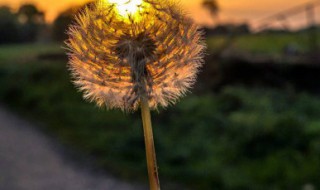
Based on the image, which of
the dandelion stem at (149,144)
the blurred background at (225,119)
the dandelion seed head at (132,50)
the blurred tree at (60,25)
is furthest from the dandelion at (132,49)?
the blurred tree at (60,25)

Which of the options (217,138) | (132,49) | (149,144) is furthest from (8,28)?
(149,144)

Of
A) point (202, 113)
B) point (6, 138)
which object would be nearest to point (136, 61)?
point (202, 113)

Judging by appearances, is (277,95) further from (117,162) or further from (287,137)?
(117,162)

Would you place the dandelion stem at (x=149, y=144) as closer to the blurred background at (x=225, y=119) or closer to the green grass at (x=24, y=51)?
the blurred background at (x=225, y=119)

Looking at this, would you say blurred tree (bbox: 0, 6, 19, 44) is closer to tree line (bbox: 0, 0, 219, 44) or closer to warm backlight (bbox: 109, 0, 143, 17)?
tree line (bbox: 0, 0, 219, 44)

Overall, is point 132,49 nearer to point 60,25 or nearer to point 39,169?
point 39,169

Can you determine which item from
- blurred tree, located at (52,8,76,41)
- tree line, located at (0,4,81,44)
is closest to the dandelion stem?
blurred tree, located at (52,8,76,41)
